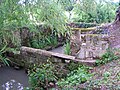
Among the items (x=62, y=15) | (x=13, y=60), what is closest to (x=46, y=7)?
(x=62, y=15)

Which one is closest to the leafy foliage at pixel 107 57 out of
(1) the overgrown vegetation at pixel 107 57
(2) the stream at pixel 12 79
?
(1) the overgrown vegetation at pixel 107 57

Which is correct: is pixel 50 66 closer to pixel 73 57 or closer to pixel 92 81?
pixel 73 57

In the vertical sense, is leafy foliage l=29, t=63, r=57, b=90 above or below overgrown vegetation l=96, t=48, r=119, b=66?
below

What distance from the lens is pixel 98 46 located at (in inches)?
180

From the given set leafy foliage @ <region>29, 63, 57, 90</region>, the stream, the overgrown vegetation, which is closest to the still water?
the stream

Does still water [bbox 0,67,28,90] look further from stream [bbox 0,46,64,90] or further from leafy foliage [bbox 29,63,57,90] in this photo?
leafy foliage [bbox 29,63,57,90]

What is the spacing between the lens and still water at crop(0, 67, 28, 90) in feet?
16.3

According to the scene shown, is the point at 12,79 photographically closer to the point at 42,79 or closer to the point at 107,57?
the point at 42,79

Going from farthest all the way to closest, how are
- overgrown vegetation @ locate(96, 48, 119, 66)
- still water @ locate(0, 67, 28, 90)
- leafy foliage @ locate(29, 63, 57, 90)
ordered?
still water @ locate(0, 67, 28, 90) < overgrown vegetation @ locate(96, 48, 119, 66) < leafy foliage @ locate(29, 63, 57, 90)

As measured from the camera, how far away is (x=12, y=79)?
214 inches

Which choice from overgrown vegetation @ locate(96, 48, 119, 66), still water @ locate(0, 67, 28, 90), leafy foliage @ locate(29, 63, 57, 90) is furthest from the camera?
still water @ locate(0, 67, 28, 90)

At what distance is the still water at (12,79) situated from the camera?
4.97 metres

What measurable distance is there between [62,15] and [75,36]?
2464mm

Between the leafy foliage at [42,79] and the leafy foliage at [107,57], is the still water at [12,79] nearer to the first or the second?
the leafy foliage at [42,79]
